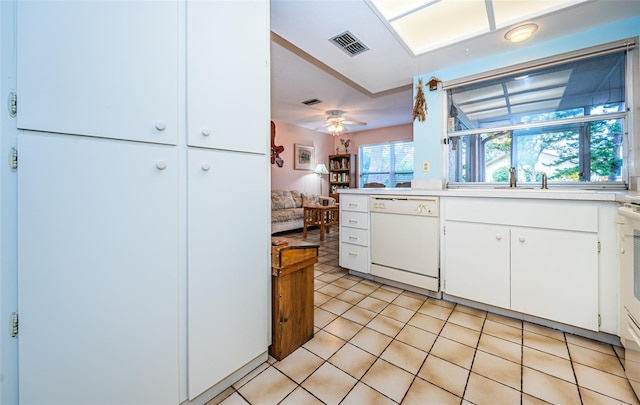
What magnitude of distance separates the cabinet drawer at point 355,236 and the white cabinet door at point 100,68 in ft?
6.52

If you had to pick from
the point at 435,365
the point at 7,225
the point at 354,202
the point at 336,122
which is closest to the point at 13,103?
the point at 7,225

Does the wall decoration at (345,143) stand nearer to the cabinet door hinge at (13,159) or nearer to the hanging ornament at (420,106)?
the hanging ornament at (420,106)

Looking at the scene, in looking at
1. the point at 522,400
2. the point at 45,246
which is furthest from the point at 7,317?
the point at 522,400

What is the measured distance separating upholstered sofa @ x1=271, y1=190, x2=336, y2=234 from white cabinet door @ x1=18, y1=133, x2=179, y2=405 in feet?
12.5

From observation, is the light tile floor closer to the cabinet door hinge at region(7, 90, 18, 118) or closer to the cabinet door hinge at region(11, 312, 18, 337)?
the cabinet door hinge at region(11, 312, 18, 337)

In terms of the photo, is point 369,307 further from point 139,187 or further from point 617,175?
point 617,175

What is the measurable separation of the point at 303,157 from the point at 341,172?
1253 millimetres

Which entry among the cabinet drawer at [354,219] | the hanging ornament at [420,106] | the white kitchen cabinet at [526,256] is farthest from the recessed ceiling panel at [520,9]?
the cabinet drawer at [354,219]

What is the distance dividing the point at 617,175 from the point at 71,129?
3.17 metres

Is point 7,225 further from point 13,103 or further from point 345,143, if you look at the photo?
point 345,143

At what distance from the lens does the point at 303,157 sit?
6.45 meters

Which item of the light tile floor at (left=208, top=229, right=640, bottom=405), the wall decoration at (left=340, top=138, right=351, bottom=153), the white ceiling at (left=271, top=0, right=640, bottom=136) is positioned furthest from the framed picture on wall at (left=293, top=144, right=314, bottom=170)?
the light tile floor at (left=208, top=229, right=640, bottom=405)

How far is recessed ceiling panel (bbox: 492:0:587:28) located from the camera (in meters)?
1.71

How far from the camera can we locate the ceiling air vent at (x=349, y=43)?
2002 millimetres
